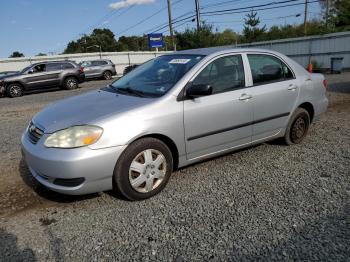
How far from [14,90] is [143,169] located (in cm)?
1521

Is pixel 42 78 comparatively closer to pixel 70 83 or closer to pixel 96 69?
pixel 70 83

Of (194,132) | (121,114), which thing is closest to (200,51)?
(194,132)

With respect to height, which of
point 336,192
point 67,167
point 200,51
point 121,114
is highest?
point 200,51

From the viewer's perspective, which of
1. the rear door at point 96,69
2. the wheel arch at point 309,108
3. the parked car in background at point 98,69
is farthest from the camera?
the rear door at point 96,69

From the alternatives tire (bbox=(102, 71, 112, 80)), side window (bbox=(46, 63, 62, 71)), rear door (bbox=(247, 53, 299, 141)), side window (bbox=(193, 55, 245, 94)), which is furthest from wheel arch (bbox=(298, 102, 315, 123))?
tire (bbox=(102, 71, 112, 80))

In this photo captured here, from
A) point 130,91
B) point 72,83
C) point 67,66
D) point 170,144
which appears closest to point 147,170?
point 170,144

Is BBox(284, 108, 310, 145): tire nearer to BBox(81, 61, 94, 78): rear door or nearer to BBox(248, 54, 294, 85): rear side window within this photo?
BBox(248, 54, 294, 85): rear side window

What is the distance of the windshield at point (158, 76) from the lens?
3.89 meters

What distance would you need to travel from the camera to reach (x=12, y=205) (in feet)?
11.7

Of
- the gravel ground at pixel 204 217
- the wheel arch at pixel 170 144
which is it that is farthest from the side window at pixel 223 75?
the gravel ground at pixel 204 217

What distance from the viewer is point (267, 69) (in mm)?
4656

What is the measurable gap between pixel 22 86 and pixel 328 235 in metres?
16.8

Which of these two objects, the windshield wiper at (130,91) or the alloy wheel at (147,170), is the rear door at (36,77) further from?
the alloy wheel at (147,170)

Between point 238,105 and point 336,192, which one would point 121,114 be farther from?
point 336,192
